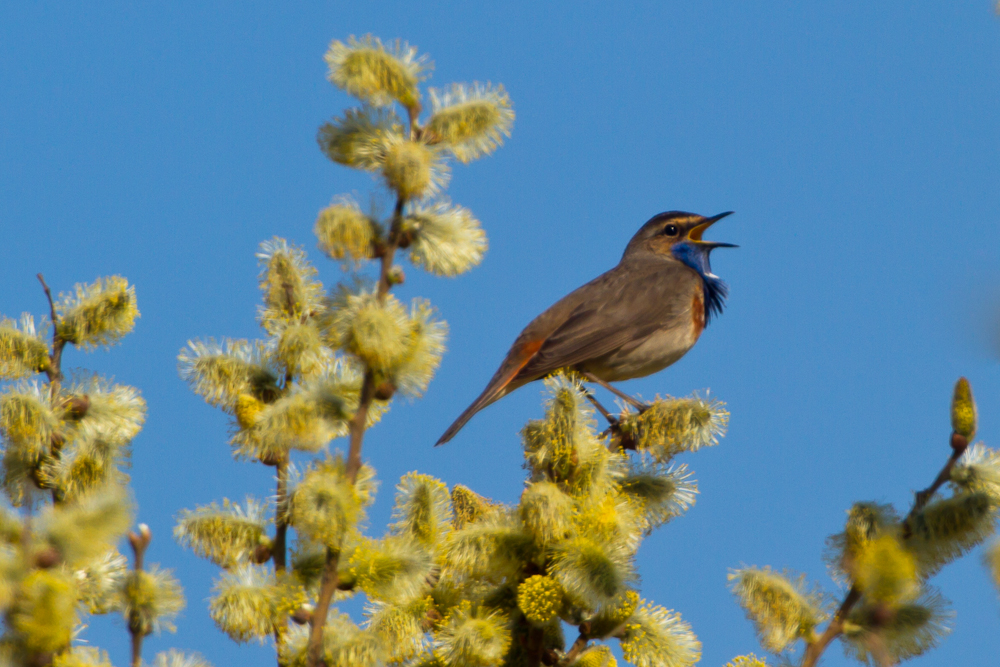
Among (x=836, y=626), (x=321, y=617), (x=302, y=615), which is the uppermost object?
(x=302, y=615)

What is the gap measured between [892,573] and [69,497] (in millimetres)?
2233

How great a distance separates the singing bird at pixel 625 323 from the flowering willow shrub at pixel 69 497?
438 centimetres

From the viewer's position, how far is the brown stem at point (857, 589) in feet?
9.71

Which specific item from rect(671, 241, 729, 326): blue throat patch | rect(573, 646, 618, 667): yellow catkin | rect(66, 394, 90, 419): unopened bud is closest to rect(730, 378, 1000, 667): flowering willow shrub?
rect(573, 646, 618, 667): yellow catkin

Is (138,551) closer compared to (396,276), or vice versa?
(138,551)

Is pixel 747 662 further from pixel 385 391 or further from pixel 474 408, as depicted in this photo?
pixel 474 408

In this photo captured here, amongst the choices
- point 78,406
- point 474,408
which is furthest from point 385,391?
point 474,408

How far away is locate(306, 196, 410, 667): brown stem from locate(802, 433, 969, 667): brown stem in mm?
1327

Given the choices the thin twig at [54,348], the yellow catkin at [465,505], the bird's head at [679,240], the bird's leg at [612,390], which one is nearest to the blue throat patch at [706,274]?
the bird's head at [679,240]

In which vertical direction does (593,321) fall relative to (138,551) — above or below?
above

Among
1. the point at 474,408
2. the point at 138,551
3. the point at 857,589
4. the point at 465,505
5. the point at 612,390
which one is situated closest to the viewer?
the point at 138,551

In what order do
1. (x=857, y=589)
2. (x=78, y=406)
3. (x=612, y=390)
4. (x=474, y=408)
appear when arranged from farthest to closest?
(x=612, y=390)
(x=474, y=408)
(x=78, y=406)
(x=857, y=589)

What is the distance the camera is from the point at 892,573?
2789 millimetres

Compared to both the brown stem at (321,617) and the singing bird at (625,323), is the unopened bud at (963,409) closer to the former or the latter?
the brown stem at (321,617)
